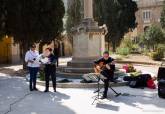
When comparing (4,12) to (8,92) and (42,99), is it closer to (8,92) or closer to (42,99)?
(8,92)

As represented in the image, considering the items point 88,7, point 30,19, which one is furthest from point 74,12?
point 88,7

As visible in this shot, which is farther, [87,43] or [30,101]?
[87,43]

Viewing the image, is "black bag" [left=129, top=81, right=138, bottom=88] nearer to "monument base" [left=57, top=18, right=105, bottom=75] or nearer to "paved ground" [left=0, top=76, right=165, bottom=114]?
"paved ground" [left=0, top=76, right=165, bottom=114]

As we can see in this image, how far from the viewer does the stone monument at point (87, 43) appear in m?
19.0

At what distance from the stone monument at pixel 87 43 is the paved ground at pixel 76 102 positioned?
408 cm

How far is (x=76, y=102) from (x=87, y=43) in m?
6.99

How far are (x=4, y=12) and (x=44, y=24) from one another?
2.61m

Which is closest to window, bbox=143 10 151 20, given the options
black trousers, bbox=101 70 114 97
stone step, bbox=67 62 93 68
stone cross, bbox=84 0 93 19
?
stone cross, bbox=84 0 93 19

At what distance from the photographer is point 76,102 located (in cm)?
1245

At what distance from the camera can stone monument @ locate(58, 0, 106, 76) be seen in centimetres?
1903

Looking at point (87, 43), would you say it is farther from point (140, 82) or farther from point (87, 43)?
point (140, 82)

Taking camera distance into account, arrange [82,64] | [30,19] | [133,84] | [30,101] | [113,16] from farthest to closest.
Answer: [113,16]
[30,19]
[82,64]
[133,84]
[30,101]

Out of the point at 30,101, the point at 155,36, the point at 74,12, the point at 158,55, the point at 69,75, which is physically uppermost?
the point at 74,12

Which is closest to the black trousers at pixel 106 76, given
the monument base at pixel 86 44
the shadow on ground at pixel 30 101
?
the shadow on ground at pixel 30 101
